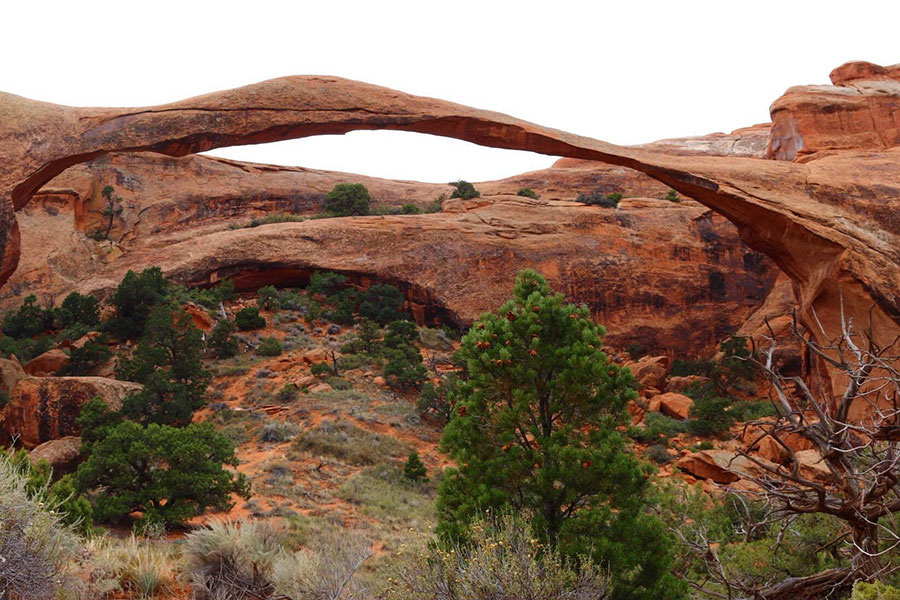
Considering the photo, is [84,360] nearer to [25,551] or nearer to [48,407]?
[48,407]

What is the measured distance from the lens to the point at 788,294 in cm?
2372

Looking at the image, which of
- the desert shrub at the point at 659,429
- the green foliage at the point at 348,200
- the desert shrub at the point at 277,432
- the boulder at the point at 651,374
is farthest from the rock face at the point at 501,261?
the desert shrub at the point at 277,432

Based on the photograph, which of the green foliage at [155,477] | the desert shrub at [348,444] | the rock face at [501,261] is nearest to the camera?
the green foliage at [155,477]

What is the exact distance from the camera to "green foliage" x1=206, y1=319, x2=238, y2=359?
21.0 meters

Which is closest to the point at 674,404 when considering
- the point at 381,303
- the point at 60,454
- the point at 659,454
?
the point at 659,454

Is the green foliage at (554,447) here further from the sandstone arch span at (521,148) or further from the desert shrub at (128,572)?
the sandstone arch span at (521,148)

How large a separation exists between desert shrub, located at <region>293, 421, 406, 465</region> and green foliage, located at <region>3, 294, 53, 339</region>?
1359 centimetres

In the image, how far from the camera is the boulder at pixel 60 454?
13336 millimetres

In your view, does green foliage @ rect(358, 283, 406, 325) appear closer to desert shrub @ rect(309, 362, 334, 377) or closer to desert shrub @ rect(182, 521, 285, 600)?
desert shrub @ rect(309, 362, 334, 377)

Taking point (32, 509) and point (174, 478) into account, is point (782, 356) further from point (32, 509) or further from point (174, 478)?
point (32, 509)

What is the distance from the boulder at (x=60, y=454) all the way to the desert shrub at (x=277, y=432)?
11.7ft

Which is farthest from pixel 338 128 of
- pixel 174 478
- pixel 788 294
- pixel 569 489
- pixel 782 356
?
pixel 788 294

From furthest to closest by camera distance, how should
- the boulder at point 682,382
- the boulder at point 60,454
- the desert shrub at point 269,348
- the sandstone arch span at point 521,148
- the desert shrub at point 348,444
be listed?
the boulder at point 682,382, the desert shrub at point 269,348, the desert shrub at point 348,444, the sandstone arch span at point 521,148, the boulder at point 60,454

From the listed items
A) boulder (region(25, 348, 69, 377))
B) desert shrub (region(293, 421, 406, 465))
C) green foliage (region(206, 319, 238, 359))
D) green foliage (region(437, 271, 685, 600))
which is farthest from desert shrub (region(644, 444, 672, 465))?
boulder (region(25, 348, 69, 377))
